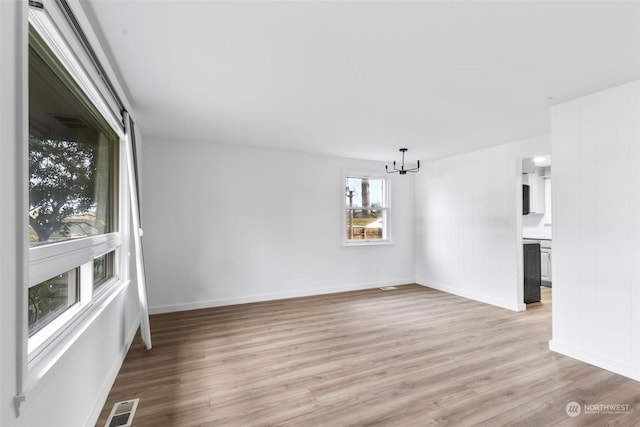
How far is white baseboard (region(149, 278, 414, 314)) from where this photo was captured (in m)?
4.39

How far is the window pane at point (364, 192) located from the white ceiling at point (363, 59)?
2.19 metres

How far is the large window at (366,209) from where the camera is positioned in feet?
19.2

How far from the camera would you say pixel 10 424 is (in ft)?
3.38

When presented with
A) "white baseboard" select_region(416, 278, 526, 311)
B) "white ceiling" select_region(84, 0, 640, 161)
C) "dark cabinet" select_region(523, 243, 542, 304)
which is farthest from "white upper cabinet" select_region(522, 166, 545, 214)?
"white ceiling" select_region(84, 0, 640, 161)

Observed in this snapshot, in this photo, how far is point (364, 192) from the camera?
601 cm

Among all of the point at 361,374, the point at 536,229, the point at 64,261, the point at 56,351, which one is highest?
the point at 64,261

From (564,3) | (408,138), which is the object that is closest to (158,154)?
(408,138)

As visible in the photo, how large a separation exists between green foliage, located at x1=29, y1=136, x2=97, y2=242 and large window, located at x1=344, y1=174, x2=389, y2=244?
420 centimetres

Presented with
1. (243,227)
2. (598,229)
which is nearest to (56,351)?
(243,227)

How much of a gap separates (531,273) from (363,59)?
182 inches

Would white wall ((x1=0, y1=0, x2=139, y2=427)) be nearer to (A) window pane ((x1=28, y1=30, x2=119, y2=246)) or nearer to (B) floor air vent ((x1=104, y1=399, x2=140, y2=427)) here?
(A) window pane ((x1=28, y1=30, x2=119, y2=246))

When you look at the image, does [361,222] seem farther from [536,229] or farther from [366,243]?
[536,229]

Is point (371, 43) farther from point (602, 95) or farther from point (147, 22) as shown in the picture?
point (602, 95)

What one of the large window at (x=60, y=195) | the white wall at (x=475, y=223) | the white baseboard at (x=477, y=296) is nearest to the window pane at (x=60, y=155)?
the large window at (x=60, y=195)
